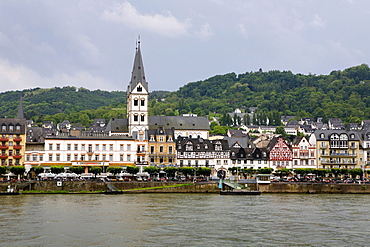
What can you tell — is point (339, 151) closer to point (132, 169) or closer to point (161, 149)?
point (161, 149)

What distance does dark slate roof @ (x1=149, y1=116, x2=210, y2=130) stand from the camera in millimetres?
164125

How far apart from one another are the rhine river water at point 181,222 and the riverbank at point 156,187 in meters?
11.4

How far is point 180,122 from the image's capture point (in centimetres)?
16675

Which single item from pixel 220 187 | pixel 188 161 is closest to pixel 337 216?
pixel 220 187

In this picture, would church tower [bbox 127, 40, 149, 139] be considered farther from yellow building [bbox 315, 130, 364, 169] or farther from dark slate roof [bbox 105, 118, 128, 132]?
yellow building [bbox 315, 130, 364, 169]

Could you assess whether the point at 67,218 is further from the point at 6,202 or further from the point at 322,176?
the point at 322,176

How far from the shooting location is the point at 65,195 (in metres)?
93.5

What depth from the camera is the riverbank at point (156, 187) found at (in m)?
98.1

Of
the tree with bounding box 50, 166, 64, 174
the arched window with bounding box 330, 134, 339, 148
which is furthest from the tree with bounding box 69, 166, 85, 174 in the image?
the arched window with bounding box 330, 134, 339, 148

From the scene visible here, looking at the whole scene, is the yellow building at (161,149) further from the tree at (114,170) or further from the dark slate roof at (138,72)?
the dark slate roof at (138,72)

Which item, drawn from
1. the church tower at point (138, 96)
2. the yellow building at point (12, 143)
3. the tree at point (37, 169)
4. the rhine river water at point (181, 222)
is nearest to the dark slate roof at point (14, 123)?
the yellow building at point (12, 143)

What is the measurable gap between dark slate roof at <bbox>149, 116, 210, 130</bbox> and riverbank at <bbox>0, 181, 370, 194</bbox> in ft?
202

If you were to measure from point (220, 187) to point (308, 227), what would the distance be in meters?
44.7

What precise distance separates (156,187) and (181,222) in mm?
41613
